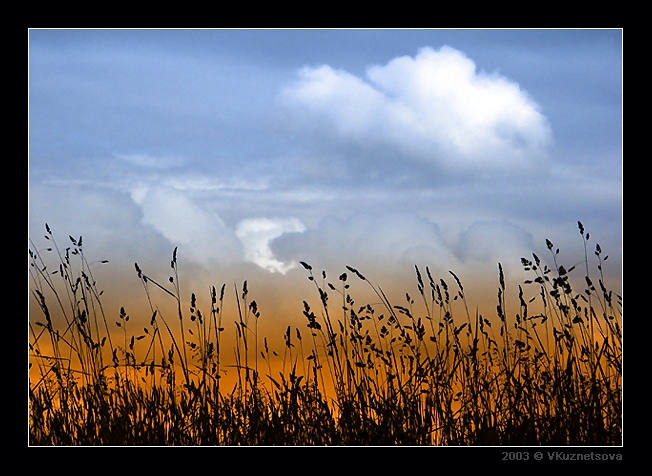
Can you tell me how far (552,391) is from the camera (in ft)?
12.8

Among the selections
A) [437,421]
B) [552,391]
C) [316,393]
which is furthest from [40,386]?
[552,391]

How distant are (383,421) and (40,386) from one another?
162 cm

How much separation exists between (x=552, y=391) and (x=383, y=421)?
77cm

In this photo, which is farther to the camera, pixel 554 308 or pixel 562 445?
pixel 554 308

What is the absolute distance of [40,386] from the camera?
4113 mm

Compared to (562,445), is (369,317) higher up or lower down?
higher up
